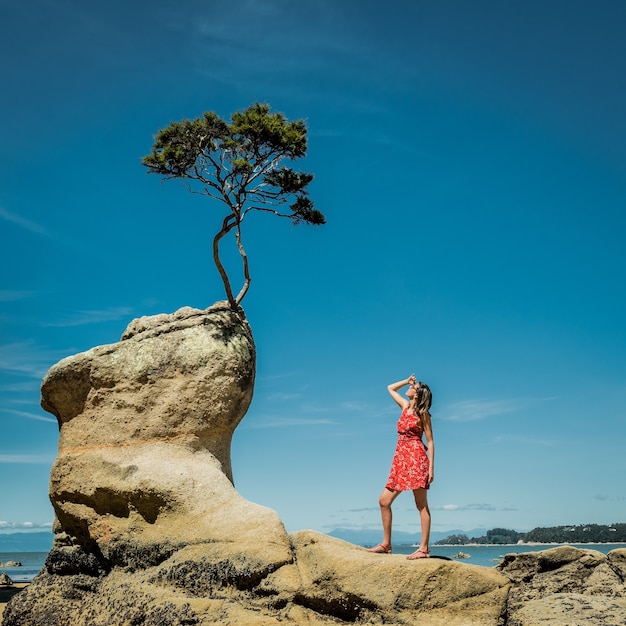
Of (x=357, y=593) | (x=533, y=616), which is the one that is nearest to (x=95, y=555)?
(x=357, y=593)

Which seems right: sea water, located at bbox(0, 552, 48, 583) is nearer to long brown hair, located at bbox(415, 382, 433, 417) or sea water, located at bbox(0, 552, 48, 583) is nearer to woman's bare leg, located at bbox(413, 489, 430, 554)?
woman's bare leg, located at bbox(413, 489, 430, 554)

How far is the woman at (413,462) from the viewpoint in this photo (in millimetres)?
9508

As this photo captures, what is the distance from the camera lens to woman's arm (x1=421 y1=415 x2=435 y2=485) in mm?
9508

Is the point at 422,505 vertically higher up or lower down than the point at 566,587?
higher up

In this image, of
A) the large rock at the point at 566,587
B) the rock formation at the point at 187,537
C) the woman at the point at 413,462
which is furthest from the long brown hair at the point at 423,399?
the large rock at the point at 566,587

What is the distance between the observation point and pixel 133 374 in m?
11.8

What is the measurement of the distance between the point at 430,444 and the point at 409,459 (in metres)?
0.36

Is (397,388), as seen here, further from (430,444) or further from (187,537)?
(187,537)

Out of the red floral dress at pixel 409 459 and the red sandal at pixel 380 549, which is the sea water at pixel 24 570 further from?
the red floral dress at pixel 409 459

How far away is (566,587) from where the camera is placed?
13703 millimetres

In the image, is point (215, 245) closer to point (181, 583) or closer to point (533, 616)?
point (181, 583)

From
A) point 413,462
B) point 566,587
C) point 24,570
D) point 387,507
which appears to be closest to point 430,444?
point 413,462

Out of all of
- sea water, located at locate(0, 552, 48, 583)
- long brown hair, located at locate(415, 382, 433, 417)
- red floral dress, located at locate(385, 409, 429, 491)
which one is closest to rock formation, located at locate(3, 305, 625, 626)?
red floral dress, located at locate(385, 409, 429, 491)

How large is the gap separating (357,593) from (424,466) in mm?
1960
